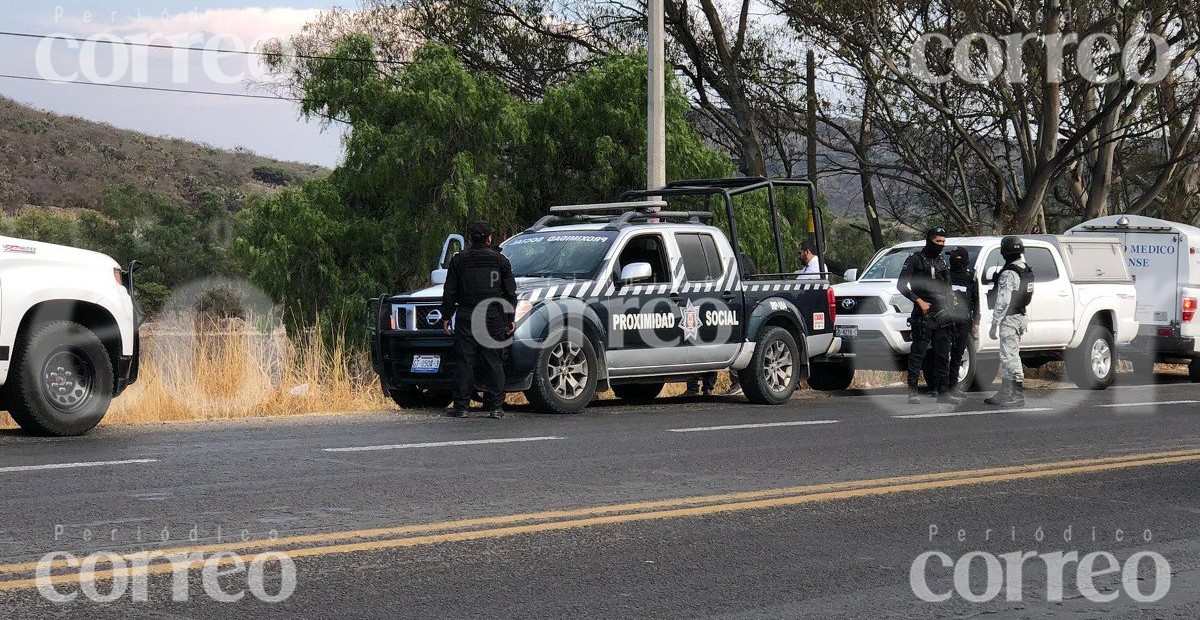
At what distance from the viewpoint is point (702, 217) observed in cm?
1620

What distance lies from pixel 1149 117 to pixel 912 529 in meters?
25.5

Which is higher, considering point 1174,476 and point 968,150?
point 968,150

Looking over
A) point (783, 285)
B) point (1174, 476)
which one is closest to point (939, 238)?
point (783, 285)

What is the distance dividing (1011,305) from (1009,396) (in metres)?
0.98

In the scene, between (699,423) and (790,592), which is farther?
(699,423)

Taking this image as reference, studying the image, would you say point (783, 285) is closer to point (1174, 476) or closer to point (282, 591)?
point (1174, 476)

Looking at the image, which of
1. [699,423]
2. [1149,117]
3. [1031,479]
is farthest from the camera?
[1149,117]

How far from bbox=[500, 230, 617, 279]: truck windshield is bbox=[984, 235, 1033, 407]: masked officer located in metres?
4.08

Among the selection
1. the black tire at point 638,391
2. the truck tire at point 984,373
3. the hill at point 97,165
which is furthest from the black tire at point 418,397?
the hill at point 97,165

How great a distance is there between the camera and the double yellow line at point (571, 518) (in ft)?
20.2

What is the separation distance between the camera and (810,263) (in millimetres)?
17984

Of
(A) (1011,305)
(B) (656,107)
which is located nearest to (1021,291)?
(A) (1011,305)

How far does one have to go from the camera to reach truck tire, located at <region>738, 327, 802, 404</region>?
616 inches

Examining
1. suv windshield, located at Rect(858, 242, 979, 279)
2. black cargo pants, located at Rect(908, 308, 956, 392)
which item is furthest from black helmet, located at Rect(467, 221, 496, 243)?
suv windshield, located at Rect(858, 242, 979, 279)
